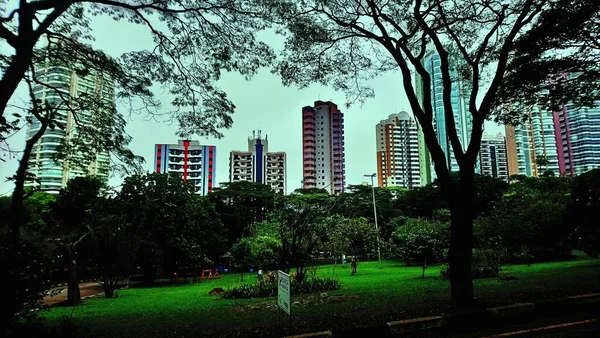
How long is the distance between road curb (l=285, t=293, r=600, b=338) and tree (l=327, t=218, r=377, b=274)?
12.9 meters

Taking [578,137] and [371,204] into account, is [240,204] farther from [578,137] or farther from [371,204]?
[578,137]

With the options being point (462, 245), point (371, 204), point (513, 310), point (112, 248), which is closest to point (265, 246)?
point (112, 248)

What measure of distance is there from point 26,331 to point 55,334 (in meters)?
0.42

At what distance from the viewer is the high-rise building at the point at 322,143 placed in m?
84.8

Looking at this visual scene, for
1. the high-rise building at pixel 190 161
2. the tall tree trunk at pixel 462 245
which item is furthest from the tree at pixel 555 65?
the high-rise building at pixel 190 161

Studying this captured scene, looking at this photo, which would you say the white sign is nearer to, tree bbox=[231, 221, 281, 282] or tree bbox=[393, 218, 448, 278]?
tree bbox=[231, 221, 281, 282]

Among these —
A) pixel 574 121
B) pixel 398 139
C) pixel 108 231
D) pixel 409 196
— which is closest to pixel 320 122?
pixel 398 139

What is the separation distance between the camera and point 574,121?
21.1 metres

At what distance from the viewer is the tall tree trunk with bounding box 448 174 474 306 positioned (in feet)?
22.9

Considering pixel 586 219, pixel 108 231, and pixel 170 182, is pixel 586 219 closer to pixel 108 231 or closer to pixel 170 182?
pixel 108 231

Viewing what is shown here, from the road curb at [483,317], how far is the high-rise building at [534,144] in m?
7.15

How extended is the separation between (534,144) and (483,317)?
122 feet

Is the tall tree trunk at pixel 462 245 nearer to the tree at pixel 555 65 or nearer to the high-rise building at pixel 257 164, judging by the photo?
the tree at pixel 555 65

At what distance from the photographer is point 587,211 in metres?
11.5
